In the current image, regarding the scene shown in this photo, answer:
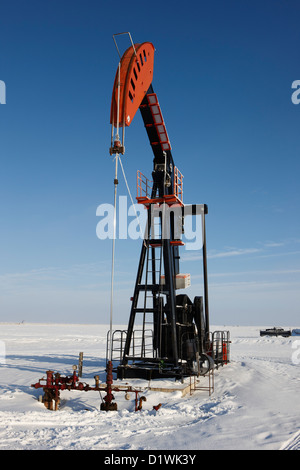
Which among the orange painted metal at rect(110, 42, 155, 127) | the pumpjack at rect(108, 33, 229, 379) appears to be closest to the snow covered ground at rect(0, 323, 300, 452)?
the pumpjack at rect(108, 33, 229, 379)

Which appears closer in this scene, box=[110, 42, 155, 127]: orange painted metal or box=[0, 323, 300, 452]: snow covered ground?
box=[0, 323, 300, 452]: snow covered ground

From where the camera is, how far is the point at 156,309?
1312 centimetres

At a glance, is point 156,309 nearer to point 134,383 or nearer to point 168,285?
point 168,285

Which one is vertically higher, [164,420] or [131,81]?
[131,81]

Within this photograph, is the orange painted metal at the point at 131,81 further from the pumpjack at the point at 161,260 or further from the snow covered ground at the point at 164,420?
the snow covered ground at the point at 164,420

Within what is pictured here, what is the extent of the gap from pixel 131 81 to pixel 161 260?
5.55 meters

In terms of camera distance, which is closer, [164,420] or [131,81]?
[164,420]

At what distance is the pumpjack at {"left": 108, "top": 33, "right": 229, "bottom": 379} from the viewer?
1195cm

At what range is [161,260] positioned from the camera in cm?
1327

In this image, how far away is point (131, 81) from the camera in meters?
11.6

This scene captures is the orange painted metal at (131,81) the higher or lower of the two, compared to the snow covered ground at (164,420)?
higher

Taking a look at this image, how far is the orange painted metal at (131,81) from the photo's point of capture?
11078 millimetres

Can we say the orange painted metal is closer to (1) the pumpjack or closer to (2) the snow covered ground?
(1) the pumpjack

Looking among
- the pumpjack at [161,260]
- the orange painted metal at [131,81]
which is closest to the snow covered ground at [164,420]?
the pumpjack at [161,260]
